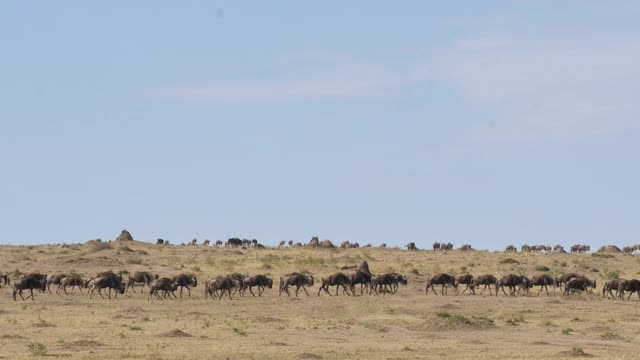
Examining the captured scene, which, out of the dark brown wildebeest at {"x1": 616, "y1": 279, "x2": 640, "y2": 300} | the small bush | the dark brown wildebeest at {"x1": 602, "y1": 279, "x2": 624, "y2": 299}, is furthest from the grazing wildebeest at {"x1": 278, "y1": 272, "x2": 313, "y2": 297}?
the small bush

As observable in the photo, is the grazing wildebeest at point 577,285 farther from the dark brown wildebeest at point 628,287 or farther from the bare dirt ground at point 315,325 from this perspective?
the dark brown wildebeest at point 628,287

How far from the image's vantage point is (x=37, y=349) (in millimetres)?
37656

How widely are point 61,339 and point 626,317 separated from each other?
80.5 ft

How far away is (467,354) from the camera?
38219mm

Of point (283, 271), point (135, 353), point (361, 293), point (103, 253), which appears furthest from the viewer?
point (103, 253)

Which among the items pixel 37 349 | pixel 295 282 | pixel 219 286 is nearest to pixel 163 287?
pixel 219 286

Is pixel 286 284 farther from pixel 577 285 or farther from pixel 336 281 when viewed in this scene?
pixel 577 285

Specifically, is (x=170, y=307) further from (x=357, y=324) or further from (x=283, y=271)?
(x=283, y=271)

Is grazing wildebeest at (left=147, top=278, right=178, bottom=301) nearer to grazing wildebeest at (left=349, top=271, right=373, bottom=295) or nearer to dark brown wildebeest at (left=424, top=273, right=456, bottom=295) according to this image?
grazing wildebeest at (left=349, top=271, right=373, bottom=295)

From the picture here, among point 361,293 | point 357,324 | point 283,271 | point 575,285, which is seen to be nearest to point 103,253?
point 283,271

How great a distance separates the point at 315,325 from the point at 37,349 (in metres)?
13.3

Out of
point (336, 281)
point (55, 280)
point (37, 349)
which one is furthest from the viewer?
point (336, 281)

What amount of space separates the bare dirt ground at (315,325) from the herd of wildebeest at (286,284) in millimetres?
733

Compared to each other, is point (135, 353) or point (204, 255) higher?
point (204, 255)
